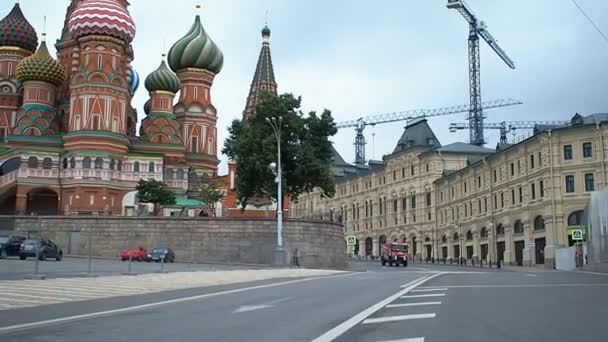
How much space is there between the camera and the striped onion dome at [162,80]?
80062 millimetres

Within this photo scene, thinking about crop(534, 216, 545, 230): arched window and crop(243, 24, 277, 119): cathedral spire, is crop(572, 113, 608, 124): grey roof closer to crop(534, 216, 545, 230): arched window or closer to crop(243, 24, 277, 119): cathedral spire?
crop(534, 216, 545, 230): arched window

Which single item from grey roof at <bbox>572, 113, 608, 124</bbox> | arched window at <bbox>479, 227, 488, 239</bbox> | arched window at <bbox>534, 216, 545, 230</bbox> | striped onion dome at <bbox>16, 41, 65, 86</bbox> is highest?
striped onion dome at <bbox>16, 41, 65, 86</bbox>

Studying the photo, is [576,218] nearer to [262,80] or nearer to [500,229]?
[500,229]

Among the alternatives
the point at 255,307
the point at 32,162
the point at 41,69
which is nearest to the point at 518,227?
the point at 32,162

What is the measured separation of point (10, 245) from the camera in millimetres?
38719

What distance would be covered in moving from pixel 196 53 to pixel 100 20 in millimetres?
17074

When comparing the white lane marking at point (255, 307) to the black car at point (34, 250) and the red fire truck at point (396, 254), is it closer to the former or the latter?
the black car at point (34, 250)

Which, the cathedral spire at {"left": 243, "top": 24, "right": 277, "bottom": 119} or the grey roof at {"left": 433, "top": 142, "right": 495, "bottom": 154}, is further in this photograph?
the cathedral spire at {"left": 243, "top": 24, "right": 277, "bottom": 119}

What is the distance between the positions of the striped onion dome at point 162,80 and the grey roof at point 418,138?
34556 millimetres

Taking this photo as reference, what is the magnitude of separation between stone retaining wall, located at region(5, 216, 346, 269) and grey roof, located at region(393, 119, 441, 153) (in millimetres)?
47472

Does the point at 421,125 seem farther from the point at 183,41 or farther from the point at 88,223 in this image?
the point at 88,223

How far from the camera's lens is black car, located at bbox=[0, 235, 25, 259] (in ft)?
125

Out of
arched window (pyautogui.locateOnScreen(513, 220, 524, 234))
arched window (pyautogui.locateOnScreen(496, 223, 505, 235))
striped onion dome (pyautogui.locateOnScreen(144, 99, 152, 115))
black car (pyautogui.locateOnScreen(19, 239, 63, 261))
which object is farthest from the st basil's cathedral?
arched window (pyautogui.locateOnScreen(513, 220, 524, 234))

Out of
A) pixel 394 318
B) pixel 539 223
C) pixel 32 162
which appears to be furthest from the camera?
pixel 32 162
